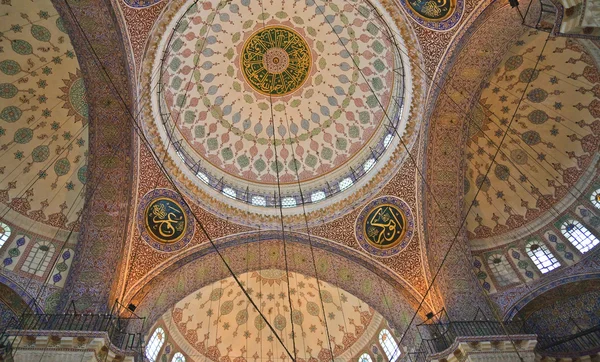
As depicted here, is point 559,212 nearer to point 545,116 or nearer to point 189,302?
point 545,116

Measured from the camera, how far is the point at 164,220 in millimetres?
10922

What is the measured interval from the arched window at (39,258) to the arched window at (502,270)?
11.2 meters

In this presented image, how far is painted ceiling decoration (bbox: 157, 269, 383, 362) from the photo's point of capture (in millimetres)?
13578

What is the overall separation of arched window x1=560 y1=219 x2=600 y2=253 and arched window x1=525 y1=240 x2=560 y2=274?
23.8 inches

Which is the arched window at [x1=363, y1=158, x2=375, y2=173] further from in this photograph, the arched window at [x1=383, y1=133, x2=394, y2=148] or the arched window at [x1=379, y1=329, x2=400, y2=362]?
the arched window at [x1=379, y1=329, x2=400, y2=362]

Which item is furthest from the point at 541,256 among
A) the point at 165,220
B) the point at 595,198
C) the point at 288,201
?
the point at 165,220

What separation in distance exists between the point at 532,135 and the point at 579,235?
2786 mm

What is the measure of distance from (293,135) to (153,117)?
15.0ft

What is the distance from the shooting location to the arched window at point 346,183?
1241 centimetres

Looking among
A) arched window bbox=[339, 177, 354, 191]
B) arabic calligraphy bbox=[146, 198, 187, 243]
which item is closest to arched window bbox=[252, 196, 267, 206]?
arabic calligraphy bbox=[146, 198, 187, 243]

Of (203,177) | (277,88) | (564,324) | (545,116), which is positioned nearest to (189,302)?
(203,177)

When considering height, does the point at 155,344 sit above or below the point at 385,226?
below

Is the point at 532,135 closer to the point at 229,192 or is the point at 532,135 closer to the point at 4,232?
the point at 229,192

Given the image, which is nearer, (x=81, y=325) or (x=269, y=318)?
(x=81, y=325)
